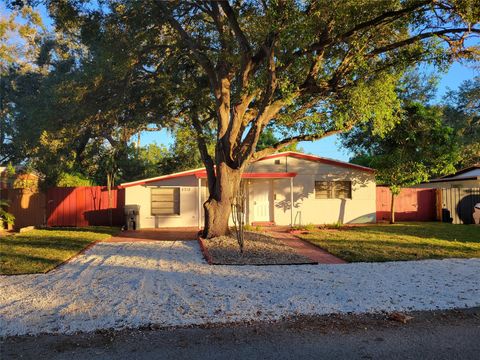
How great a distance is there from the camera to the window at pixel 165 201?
1923cm

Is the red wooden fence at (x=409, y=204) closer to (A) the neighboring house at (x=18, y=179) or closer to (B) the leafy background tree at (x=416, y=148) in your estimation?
(B) the leafy background tree at (x=416, y=148)

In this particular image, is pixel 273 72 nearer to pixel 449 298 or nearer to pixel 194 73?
pixel 194 73

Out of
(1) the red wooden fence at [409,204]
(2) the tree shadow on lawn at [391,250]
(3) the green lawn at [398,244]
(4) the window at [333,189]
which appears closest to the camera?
(2) the tree shadow on lawn at [391,250]

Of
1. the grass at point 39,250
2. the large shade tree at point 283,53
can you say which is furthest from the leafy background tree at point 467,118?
the grass at point 39,250

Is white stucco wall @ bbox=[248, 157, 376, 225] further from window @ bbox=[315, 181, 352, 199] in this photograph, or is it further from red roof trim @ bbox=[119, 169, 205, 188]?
red roof trim @ bbox=[119, 169, 205, 188]

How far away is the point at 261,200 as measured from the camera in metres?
19.6

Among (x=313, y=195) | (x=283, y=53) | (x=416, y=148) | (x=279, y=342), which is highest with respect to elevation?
(x=283, y=53)

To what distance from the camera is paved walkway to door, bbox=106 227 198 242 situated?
49.1ft

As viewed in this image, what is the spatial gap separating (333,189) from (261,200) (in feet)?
12.1

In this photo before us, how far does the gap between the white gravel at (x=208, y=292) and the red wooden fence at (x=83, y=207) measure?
37.4 feet

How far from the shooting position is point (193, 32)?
14766 mm

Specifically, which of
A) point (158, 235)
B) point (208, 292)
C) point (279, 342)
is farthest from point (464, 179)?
point (279, 342)

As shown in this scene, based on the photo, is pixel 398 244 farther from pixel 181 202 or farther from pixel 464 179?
pixel 464 179

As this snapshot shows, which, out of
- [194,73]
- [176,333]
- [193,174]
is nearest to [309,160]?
[193,174]
